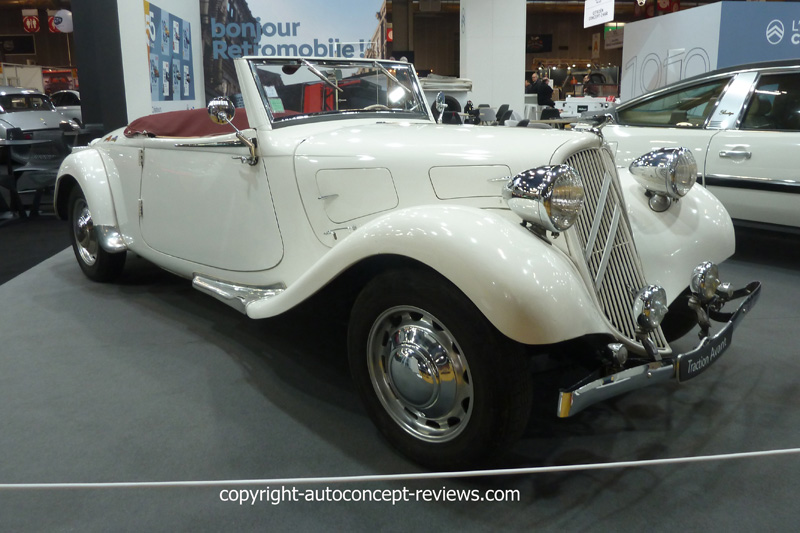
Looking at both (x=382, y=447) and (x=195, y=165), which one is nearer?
(x=382, y=447)

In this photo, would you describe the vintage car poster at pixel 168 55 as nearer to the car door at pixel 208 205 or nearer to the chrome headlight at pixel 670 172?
the car door at pixel 208 205

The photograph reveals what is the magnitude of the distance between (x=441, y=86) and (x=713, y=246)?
7.34 m

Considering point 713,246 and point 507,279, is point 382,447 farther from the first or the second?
point 713,246

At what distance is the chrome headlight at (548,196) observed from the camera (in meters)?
1.91

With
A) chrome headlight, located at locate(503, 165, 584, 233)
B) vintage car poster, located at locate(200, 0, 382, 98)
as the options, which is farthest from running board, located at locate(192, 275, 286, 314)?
vintage car poster, located at locate(200, 0, 382, 98)

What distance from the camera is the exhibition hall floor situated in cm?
189

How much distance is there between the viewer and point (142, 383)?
2.82m

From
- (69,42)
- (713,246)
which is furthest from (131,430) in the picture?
(69,42)

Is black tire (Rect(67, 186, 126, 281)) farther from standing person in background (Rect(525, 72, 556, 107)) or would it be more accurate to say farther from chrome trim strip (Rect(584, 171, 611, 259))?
standing person in background (Rect(525, 72, 556, 107))

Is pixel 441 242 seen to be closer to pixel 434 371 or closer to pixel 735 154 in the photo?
pixel 434 371

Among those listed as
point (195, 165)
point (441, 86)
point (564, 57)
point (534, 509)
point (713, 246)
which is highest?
point (564, 57)

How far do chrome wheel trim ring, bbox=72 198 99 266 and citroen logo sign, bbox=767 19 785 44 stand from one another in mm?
9157

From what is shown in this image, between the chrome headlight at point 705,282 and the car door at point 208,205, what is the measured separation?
1715mm

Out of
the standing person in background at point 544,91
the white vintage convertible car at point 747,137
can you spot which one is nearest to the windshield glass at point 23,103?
the standing person in background at point 544,91
